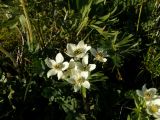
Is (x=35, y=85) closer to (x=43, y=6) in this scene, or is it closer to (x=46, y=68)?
(x=46, y=68)

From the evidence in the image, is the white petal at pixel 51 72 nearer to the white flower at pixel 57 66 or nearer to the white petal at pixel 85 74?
the white flower at pixel 57 66

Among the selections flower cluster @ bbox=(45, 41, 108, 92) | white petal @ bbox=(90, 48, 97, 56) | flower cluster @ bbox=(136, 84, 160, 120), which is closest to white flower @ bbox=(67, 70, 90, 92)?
flower cluster @ bbox=(45, 41, 108, 92)

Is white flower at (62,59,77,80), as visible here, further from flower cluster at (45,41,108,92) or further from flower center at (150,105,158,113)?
flower center at (150,105,158,113)

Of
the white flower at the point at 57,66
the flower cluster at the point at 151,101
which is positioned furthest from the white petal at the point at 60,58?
the flower cluster at the point at 151,101

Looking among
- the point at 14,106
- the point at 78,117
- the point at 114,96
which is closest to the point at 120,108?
the point at 114,96

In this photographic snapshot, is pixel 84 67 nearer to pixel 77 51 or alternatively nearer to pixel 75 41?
pixel 77 51
